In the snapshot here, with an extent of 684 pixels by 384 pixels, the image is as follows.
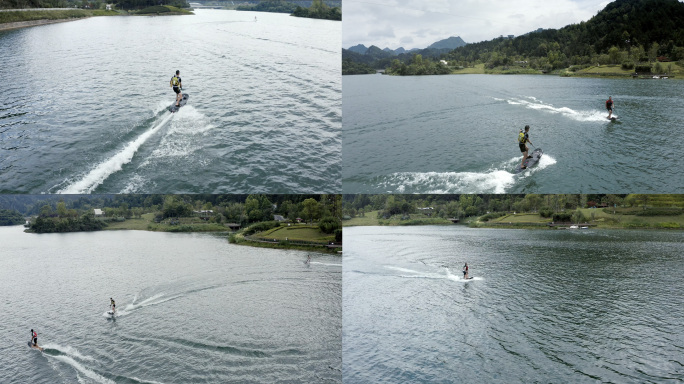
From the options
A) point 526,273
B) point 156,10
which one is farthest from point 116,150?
point 156,10

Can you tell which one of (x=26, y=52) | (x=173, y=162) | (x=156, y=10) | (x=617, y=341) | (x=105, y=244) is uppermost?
(x=156, y=10)

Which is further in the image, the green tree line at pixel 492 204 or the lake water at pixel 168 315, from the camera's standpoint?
Answer: the green tree line at pixel 492 204

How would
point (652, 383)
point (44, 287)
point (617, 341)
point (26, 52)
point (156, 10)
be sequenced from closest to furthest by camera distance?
point (652, 383) < point (617, 341) < point (44, 287) < point (26, 52) < point (156, 10)

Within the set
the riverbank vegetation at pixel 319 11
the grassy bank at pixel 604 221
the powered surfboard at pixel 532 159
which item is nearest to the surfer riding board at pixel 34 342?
the powered surfboard at pixel 532 159

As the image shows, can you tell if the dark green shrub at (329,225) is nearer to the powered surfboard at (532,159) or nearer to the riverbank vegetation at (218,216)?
the riverbank vegetation at (218,216)

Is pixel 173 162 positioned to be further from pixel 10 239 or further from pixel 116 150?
pixel 10 239

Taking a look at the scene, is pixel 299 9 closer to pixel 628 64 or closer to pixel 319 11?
pixel 319 11

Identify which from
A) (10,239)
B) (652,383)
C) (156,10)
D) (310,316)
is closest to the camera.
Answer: (652,383)

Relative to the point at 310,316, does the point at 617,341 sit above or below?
above
